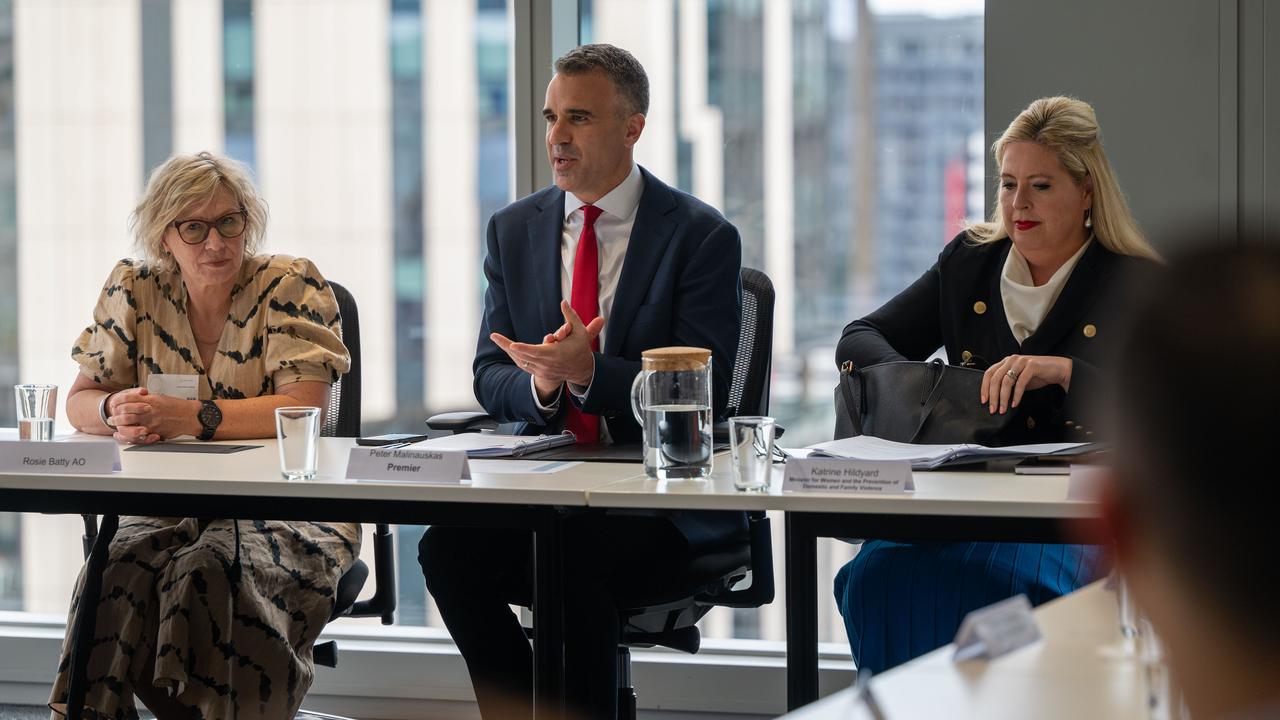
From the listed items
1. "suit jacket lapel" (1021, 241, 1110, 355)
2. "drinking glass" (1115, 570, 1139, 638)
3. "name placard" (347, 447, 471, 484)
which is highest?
"suit jacket lapel" (1021, 241, 1110, 355)

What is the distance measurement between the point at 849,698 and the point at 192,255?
2.06m

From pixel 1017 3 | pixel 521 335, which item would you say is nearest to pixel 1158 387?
pixel 521 335

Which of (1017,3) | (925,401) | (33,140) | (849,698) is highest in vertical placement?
(1017,3)

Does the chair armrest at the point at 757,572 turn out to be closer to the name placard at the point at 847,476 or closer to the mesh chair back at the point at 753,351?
the mesh chair back at the point at 753,351

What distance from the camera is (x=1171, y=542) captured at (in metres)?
0.49

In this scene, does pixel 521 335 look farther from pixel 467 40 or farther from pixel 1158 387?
pixel 1158 387

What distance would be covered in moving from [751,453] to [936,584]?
570 mm

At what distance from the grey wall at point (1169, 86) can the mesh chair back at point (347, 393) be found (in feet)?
5.51

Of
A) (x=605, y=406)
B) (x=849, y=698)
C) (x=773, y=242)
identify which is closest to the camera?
(x=849, y=698)

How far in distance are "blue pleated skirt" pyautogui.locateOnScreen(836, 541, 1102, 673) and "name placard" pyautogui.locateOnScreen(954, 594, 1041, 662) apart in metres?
1.12

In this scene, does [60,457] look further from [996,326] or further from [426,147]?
[996,326]

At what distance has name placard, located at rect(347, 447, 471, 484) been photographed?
1.83m

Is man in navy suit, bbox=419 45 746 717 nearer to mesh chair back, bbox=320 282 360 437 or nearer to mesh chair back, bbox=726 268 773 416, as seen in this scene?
mesh chair back, bbox=726 268 773 416

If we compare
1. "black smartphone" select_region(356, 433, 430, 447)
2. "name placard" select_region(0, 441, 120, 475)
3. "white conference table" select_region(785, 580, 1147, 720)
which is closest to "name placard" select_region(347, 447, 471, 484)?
"black smartphone" select_region(356, 433, 430, 447)
